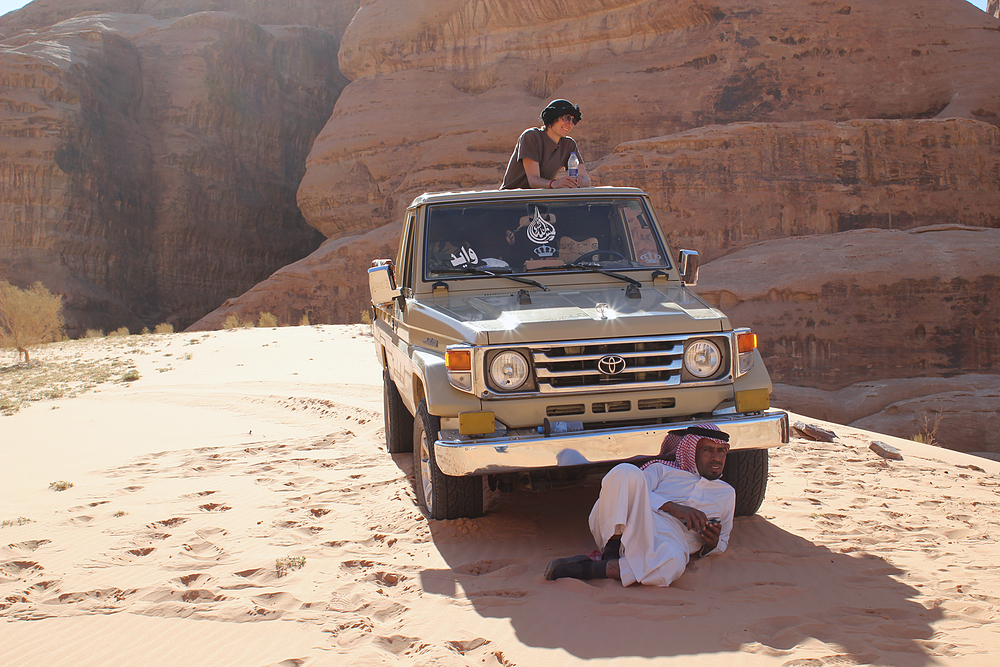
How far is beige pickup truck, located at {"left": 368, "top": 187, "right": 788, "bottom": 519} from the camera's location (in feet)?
13.5

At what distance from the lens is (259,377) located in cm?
1368

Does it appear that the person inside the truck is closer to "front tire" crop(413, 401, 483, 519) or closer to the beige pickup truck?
the beige pickup truck

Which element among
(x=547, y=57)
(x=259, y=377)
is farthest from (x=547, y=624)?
(x=547, y=57)

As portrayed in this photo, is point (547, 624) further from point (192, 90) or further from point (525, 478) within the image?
point (192, 90)

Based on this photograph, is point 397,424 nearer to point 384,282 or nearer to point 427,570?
point 384,282

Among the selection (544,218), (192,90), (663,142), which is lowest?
(544,218)

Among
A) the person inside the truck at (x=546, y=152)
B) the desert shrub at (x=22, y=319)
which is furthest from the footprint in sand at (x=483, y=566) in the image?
the desert shrub at (x=22, y=319)

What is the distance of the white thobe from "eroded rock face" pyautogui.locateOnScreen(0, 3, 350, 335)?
39.3 m

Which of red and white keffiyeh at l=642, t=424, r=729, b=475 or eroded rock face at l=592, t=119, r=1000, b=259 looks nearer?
Answer: red and white keffiyeh at l=642, t=424, r=729, b=475

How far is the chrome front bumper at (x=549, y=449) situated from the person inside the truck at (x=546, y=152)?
2586 mm

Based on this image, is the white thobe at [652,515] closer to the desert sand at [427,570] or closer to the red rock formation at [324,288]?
the desert sand at [427,570]

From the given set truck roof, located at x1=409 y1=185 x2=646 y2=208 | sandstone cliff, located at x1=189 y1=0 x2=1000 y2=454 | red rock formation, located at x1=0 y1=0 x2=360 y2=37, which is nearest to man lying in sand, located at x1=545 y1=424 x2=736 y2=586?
truck roof, located at x1=409 y1=185 x2=646 y2=208

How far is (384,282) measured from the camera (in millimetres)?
5949

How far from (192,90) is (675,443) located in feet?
162
